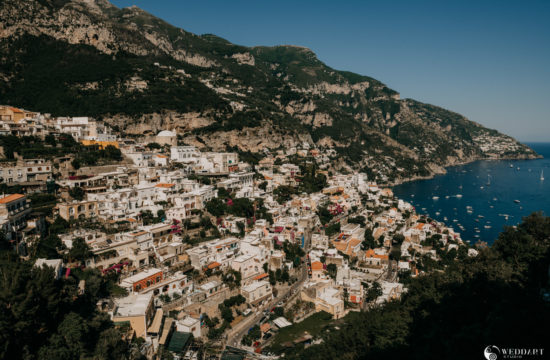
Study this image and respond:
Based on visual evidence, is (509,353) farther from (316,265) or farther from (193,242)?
(193,242)

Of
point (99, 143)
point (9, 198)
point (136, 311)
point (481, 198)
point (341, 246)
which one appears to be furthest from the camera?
point (481, 198)

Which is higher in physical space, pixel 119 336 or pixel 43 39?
pixel 43 39

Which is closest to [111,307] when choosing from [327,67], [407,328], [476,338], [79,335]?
[79,335]

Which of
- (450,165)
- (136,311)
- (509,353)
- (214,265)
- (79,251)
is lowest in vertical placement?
(214,265)

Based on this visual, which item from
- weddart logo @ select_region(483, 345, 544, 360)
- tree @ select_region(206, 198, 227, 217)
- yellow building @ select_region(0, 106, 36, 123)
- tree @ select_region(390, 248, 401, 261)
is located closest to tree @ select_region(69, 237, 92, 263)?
tree @ select_region(206, 198, 227, 217)

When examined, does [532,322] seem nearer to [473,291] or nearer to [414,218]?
[473,291]

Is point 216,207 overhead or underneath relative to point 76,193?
underneath

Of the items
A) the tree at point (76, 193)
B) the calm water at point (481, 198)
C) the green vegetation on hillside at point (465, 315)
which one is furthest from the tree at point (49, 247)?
the calm water at point (481, 198)

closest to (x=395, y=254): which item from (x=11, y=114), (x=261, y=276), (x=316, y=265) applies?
(x=316, y=265)
